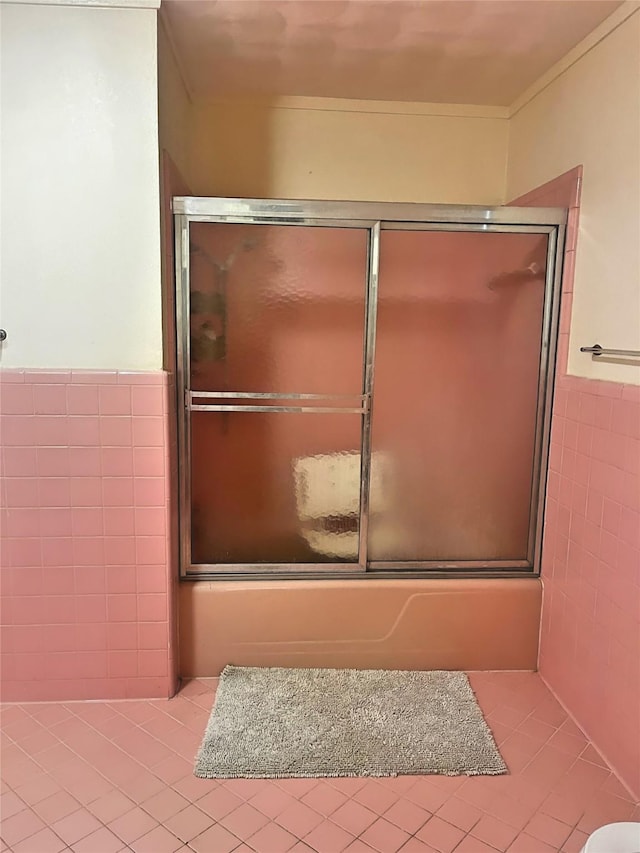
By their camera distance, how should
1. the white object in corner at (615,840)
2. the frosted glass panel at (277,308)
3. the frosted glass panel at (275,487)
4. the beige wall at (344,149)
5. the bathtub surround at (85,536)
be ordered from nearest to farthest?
1. the white object in corner at (615,840)
2. the bathtub surround at (85,536)
3. the frosted glass panel at (277,308)
4. the frosted glass panel at (275,487)
5. the beige wall at (344,149)

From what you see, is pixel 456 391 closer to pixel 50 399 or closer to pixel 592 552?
pixel 592 552

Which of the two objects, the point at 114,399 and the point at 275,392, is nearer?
the point at 114,399

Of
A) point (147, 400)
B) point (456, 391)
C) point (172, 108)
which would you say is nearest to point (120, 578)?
point (147, 400)

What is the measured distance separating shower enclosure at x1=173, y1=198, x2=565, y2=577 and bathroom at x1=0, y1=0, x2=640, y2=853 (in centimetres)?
2

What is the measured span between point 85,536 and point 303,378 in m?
0.89

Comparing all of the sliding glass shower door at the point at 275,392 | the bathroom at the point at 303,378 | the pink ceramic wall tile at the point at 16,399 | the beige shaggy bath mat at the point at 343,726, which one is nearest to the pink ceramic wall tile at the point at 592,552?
the bathroom at the point at 303,378

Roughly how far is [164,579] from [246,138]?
5.89ft

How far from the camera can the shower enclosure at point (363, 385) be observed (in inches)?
79.0

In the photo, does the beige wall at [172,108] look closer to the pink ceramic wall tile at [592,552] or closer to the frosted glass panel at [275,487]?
the frosted glass panel at [275,487]

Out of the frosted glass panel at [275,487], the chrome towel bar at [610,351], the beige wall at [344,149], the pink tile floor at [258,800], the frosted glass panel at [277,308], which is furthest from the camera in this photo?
the beige wall at [344,149]

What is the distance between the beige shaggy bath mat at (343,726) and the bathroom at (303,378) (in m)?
0.09

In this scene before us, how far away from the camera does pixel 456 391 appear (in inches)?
84.0

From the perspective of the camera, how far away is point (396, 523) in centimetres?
219

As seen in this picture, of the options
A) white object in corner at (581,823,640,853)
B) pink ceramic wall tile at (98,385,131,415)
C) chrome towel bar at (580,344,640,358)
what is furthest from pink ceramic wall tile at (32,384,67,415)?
white object in corner at (581,823,640,853)
